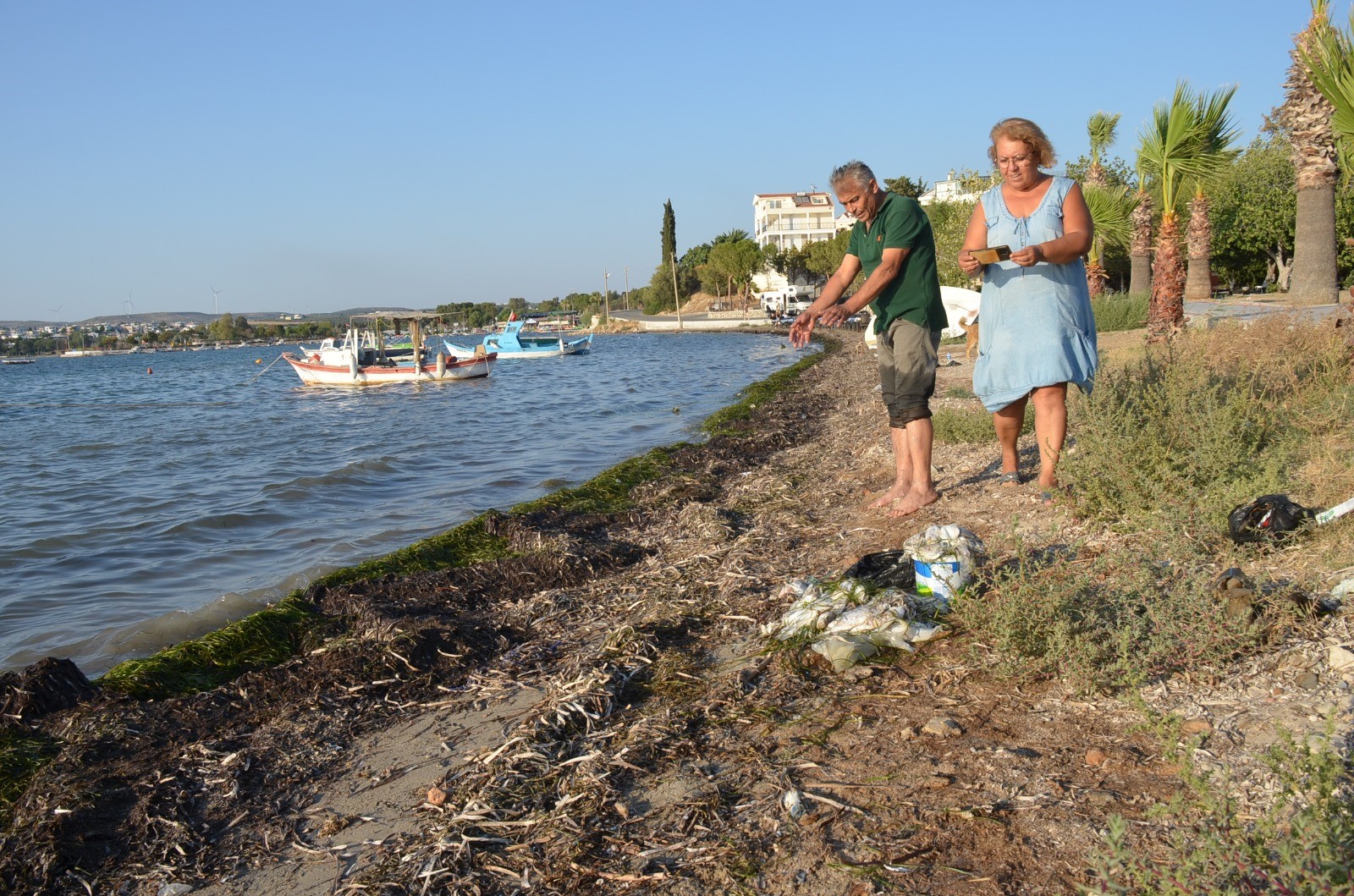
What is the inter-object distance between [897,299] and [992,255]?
2.94 ft

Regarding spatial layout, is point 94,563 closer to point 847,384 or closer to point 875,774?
point 875,774

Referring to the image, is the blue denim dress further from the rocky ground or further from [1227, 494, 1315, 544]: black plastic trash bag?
[1227, 494, 1315, 544]: black plastic trash bag

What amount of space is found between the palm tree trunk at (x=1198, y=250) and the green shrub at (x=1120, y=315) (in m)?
2.07

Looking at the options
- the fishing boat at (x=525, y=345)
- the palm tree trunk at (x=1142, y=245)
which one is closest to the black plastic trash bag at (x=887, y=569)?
the palm tree trunk at (x=1142, y=245)

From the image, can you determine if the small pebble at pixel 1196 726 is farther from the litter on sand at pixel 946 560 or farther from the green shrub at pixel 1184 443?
the green shrub at pixel 1184 443

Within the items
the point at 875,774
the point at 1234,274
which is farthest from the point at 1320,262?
the point at 1234,274

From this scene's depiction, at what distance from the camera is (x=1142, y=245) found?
2148 centimetres

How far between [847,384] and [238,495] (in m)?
13.2

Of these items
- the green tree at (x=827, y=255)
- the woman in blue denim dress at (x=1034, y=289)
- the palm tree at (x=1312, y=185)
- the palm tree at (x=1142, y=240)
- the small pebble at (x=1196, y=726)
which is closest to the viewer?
the small pebble at (x=1196, y=726)

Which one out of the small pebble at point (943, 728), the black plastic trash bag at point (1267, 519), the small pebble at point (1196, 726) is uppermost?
the black plastic trash bag at point (1267, 519)

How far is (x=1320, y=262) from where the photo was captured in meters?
14.7

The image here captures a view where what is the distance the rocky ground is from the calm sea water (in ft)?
7.80

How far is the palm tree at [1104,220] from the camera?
63.7ft

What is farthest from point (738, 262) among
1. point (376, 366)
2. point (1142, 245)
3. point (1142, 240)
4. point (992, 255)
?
point (992, 255)
